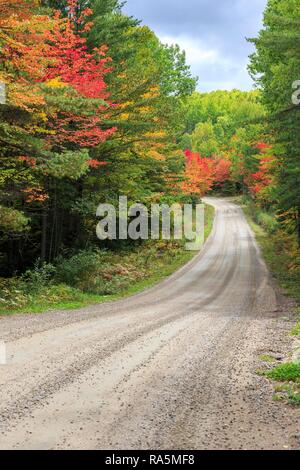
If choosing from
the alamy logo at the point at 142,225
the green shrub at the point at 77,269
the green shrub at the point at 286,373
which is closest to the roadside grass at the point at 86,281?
the green shrub at the point at 77,269

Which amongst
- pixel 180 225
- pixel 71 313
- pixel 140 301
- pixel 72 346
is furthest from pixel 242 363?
pixel 180 225

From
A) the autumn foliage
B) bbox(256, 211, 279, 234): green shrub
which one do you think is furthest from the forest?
the autumn foliage

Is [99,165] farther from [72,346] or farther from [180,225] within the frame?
[180,225]

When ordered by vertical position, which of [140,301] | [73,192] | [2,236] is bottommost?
[140,301]

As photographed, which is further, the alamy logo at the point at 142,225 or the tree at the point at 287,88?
the alamy logo at the point at 142,225

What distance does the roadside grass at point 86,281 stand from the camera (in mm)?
15734

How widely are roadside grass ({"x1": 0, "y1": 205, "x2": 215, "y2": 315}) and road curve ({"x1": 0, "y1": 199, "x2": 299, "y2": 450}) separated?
5.87 ft

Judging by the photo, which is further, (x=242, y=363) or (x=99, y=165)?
(x=99, y=165)

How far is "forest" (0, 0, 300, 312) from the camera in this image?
14539mm

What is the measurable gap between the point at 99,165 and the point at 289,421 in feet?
59.3

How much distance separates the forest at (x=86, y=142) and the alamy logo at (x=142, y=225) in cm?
67

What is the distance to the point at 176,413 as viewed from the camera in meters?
6.02

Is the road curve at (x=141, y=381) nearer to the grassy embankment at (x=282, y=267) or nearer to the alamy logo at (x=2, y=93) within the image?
the grassy embankment at (x=282, y=267)
